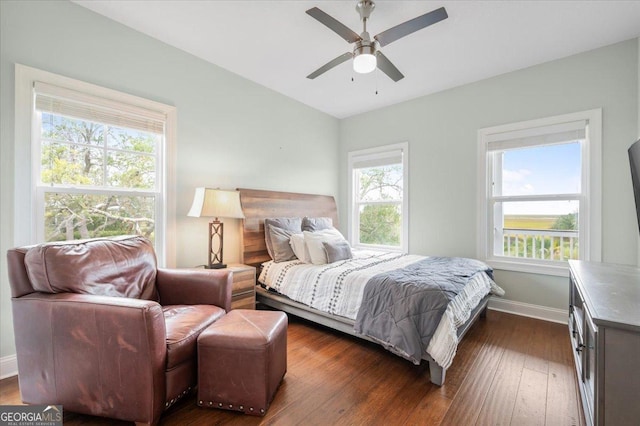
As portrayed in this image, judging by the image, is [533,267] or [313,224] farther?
[313,224]

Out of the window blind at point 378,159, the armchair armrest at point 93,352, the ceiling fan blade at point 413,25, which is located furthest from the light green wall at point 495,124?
the armchair armrest at point 93,352

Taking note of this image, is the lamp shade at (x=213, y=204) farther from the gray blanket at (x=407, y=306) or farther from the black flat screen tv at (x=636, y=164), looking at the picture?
the black flat screen tv at (x=636, y=164)

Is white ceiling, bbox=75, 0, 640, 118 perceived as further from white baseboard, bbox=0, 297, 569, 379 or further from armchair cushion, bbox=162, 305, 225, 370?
white baseboard, bbox=0, 297, 569, 379

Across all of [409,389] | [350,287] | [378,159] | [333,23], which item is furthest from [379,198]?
[409,389]

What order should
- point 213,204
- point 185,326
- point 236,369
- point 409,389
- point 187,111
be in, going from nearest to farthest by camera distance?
1. point 236,369
2. point 185,326
3. point 409,389
4. point 213,204
5. point 187,111

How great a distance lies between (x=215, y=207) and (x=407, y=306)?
185 cm

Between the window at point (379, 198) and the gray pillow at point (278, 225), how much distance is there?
1.37 m

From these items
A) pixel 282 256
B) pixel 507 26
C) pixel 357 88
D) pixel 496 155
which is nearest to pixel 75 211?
pixel 282 256

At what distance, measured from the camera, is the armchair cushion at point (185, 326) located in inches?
57.6

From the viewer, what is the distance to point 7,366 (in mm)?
1892

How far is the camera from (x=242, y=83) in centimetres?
330

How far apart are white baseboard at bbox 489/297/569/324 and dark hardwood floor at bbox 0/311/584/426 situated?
45 cm

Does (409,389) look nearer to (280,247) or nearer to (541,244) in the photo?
(280,247)

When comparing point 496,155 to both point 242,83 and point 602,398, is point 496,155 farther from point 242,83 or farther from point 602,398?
point 242,83
